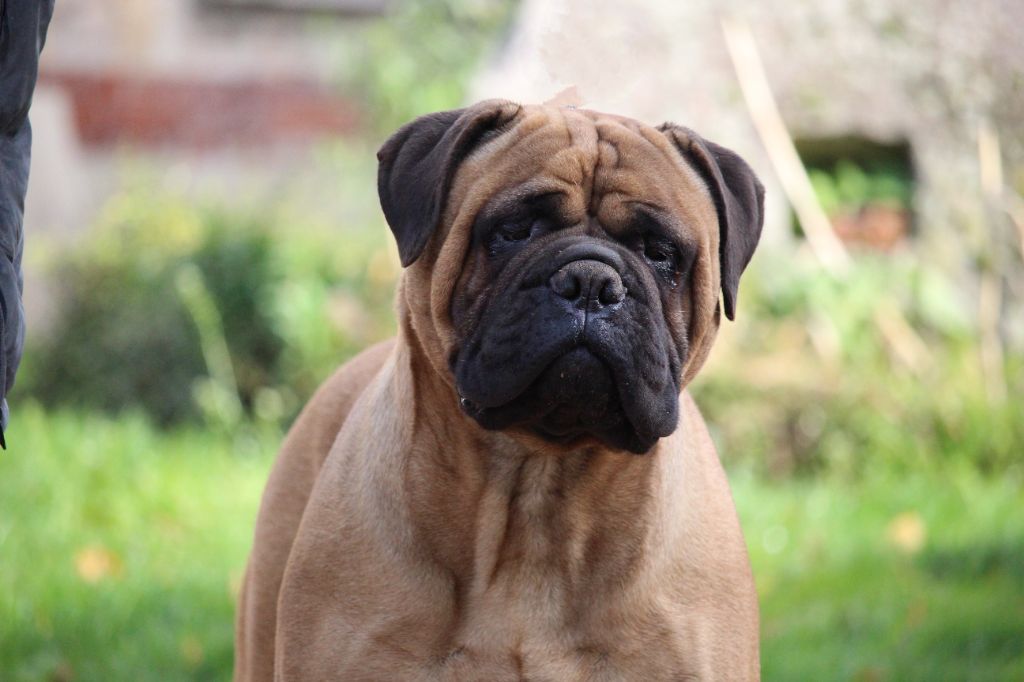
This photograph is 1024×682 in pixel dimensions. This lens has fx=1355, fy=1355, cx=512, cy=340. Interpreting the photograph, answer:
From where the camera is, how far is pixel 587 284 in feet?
9.70

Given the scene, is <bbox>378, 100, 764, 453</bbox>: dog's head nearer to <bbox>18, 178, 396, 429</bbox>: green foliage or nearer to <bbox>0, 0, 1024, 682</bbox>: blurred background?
<bbox>0, 0, 1024, 682</bbox>: blurred background

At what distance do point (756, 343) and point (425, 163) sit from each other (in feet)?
16.4

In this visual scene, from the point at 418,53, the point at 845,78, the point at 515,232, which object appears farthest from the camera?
the point at 418,53

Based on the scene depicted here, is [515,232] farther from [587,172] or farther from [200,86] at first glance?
[200,86]

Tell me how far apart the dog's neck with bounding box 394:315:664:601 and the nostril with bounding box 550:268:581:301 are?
44cm

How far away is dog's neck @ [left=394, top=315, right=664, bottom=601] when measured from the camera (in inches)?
127

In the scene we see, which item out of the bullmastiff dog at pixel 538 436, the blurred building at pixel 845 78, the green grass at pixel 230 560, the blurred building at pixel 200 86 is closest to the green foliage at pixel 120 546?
the green grass at pixel 230 560

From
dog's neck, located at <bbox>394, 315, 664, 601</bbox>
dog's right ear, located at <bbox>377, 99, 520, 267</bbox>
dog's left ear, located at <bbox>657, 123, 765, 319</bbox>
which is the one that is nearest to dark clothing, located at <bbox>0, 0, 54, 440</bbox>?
dog's right ear, located at <bbox>377, 99, 520, 267</bbox>

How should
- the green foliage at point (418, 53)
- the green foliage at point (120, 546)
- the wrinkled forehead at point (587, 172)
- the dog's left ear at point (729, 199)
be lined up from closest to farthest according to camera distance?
the wrinkled forehead at point (587, 172)
the dog's left ear at point (729, 199)
the green foliage at point (120, 546)
the green foliage at point (418, 53)

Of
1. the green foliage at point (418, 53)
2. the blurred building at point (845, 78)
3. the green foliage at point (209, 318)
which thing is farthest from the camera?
the green foliage at point (418, 53)

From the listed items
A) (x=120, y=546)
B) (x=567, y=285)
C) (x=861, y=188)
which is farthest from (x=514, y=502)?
(x=861, y=188)

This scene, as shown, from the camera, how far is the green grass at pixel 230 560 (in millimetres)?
5035

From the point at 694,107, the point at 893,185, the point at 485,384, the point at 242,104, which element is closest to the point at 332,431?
the point at 485,384

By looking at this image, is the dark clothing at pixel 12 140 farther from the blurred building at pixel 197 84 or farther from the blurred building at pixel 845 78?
the blurred building at pixel 197 84
